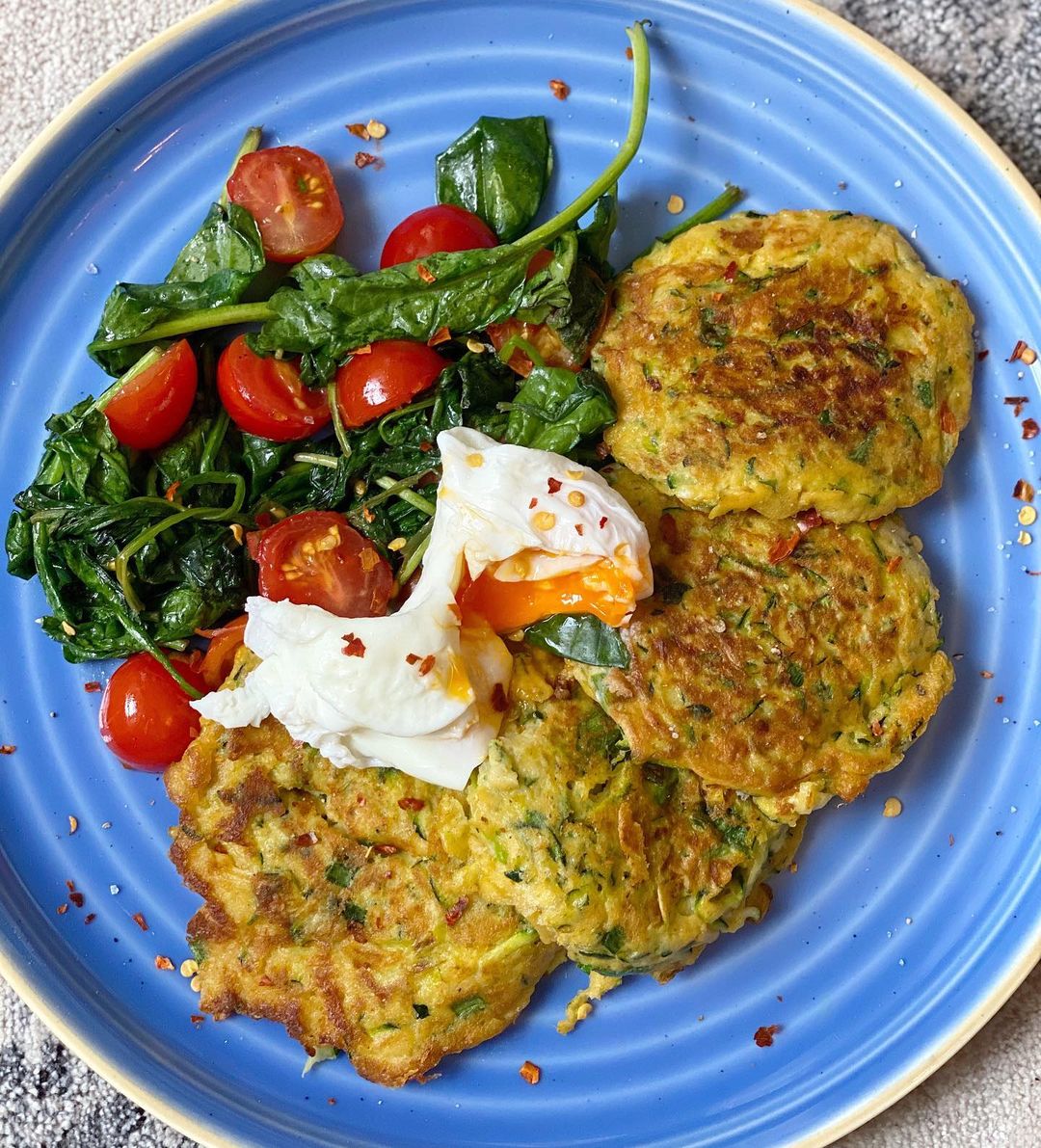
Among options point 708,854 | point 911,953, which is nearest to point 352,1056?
point 708,854

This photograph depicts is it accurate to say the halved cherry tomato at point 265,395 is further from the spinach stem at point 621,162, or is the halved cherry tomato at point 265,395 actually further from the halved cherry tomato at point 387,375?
the spinach stem at point 621,162

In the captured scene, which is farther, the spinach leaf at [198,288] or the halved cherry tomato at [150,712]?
the halved cherry tomato at [150,712]

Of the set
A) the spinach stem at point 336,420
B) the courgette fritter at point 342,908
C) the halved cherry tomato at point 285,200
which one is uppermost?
the halved cherry tomato at point 285,200

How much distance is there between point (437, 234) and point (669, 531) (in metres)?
1.29

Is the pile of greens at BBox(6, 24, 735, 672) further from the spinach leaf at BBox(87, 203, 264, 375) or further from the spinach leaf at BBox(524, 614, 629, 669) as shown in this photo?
the spinach leaf at BBox(524, 614, 629, 669)

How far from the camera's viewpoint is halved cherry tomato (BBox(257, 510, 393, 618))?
348 centimetres

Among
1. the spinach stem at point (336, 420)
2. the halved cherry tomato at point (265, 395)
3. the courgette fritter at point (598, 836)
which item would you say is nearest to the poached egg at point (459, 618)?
the courgette fritter at point (598, 836)

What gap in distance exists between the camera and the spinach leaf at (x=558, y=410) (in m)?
3.28

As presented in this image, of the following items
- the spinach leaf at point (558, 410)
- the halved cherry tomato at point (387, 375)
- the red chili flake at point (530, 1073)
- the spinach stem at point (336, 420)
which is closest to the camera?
the spinach leaf at point (558, 410)

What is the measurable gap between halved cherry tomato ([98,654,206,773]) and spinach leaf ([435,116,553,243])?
1936mm

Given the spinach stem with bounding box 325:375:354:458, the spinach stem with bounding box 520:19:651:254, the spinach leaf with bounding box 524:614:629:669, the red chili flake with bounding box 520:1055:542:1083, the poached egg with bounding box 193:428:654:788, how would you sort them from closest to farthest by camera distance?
1. the poached egg with bounding box 193:428:654:788
2. the spinach leaf with bounding box 524:614:629:669
3. the spinach stem with bounding box 520:19:651:254
4. the spinach stem with bounding box 325:375:354:458
5. the red chili flake with bounding box 520:1055:542:1083

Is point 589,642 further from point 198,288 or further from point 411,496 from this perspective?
point 198,288

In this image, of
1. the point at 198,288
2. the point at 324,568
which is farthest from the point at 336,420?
the point at 198,288

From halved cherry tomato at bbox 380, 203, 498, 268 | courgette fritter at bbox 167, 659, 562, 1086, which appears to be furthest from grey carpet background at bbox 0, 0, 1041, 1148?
halved cherry tomato at bbox 380, 203, 498, 268
